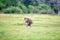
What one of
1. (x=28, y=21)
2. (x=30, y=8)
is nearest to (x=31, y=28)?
(x=28, y=21)

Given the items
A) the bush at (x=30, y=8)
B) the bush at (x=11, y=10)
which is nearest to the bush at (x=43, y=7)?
the bush at (x=30, y=8)

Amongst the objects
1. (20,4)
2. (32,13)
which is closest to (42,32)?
(32,13)

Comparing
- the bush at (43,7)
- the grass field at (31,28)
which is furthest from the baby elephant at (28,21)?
the bush at (43,7)

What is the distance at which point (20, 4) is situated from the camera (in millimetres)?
2309

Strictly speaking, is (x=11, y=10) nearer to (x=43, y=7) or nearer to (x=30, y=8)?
(x=30, y=8)

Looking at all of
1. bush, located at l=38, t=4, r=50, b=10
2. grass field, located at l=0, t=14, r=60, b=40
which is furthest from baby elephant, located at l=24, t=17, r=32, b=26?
bush, located at l=38, t=4, r=50, b=10

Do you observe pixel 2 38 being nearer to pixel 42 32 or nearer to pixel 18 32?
pixel 18 32

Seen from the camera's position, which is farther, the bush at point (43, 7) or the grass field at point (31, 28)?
the bush at point (43, 7)

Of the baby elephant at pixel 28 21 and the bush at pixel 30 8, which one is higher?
the bush at pixel 30 8

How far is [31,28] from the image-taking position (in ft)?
7.49

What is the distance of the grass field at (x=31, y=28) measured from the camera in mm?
2137

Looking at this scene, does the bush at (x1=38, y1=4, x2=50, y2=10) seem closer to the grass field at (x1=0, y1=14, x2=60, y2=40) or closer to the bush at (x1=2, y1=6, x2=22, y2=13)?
the grass field at (x1=0, y1=14, x2=60, y2=40)

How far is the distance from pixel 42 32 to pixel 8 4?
0.47 m

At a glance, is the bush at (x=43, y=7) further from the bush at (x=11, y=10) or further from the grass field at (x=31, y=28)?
the bush at (x=11, y=10)
